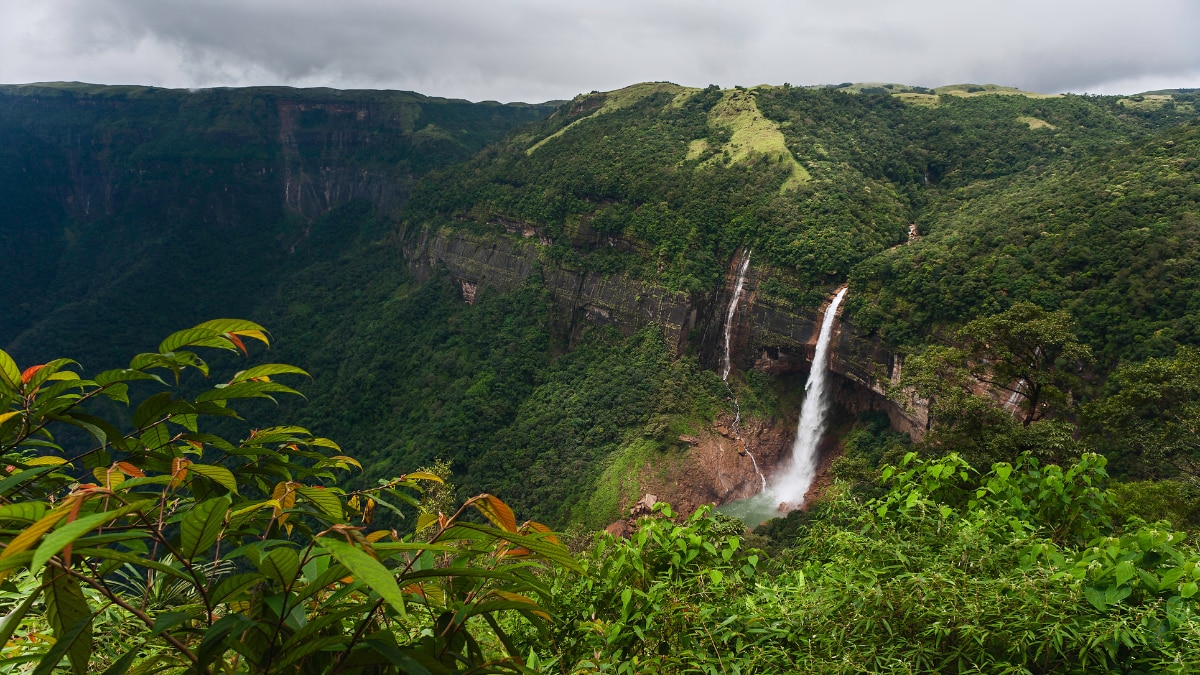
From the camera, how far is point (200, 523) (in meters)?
1.33

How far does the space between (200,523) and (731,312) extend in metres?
35.8

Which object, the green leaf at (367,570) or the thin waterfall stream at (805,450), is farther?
the thin waterfall stream at (805,450)

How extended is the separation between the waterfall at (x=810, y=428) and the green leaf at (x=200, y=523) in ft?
106

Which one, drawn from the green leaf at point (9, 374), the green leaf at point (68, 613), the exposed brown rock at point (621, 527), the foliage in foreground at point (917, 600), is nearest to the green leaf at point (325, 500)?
the green leaf at point (68, 613)

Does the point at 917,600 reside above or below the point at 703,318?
above

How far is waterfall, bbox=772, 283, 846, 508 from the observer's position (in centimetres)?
3139

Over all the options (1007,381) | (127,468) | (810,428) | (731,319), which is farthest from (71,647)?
(731,319)

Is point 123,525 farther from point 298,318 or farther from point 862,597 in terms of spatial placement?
point 298,318

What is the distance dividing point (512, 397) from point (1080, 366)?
2904cm

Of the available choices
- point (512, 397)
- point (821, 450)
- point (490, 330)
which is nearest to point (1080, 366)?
point (821, 450)

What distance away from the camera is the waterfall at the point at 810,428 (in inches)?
1236

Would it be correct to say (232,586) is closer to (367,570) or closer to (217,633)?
(217,633)


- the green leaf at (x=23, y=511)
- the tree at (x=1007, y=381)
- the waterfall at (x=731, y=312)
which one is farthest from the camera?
the waterfall at (x=731, y=312)

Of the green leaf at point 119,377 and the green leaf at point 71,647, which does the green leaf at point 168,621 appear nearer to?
the green leaf at point 71,647
